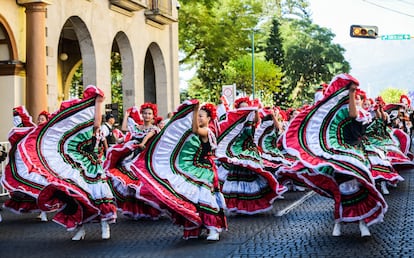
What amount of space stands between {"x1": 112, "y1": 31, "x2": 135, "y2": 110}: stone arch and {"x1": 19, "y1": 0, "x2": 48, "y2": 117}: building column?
6.75 m

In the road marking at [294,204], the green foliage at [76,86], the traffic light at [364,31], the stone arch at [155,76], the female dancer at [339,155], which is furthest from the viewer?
the green foliage at [76,86]

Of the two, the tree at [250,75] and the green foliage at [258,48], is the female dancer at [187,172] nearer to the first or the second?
the green foliage at [258,48]

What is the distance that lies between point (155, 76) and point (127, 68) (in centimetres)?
383

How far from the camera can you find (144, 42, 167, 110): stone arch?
28156 mm

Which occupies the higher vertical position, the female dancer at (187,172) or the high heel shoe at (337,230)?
the female dancer at (187,172)

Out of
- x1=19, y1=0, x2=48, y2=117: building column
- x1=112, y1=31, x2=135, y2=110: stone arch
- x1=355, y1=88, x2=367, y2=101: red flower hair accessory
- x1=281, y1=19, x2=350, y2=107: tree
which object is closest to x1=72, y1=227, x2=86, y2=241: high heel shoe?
x1=355, y1=88, x2=367, y2=101: red flower hair accessory

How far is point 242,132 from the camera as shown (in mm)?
10922

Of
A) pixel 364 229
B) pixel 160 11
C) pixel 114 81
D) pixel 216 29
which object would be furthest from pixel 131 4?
pixel 364 229

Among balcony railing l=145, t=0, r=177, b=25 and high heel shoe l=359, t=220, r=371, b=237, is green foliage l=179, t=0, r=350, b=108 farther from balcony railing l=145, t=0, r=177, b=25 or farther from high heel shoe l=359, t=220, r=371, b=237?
high heel shoe l=359, t=220, r=371, b=237

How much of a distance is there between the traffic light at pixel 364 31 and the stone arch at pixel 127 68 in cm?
1061

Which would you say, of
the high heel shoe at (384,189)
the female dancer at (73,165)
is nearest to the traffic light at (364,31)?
the high heel shoe at (384,189)

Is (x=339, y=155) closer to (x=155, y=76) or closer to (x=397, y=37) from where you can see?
(x=155, y=76)

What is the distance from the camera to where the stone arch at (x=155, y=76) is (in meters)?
28.2

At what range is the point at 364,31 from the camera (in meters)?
30.9
